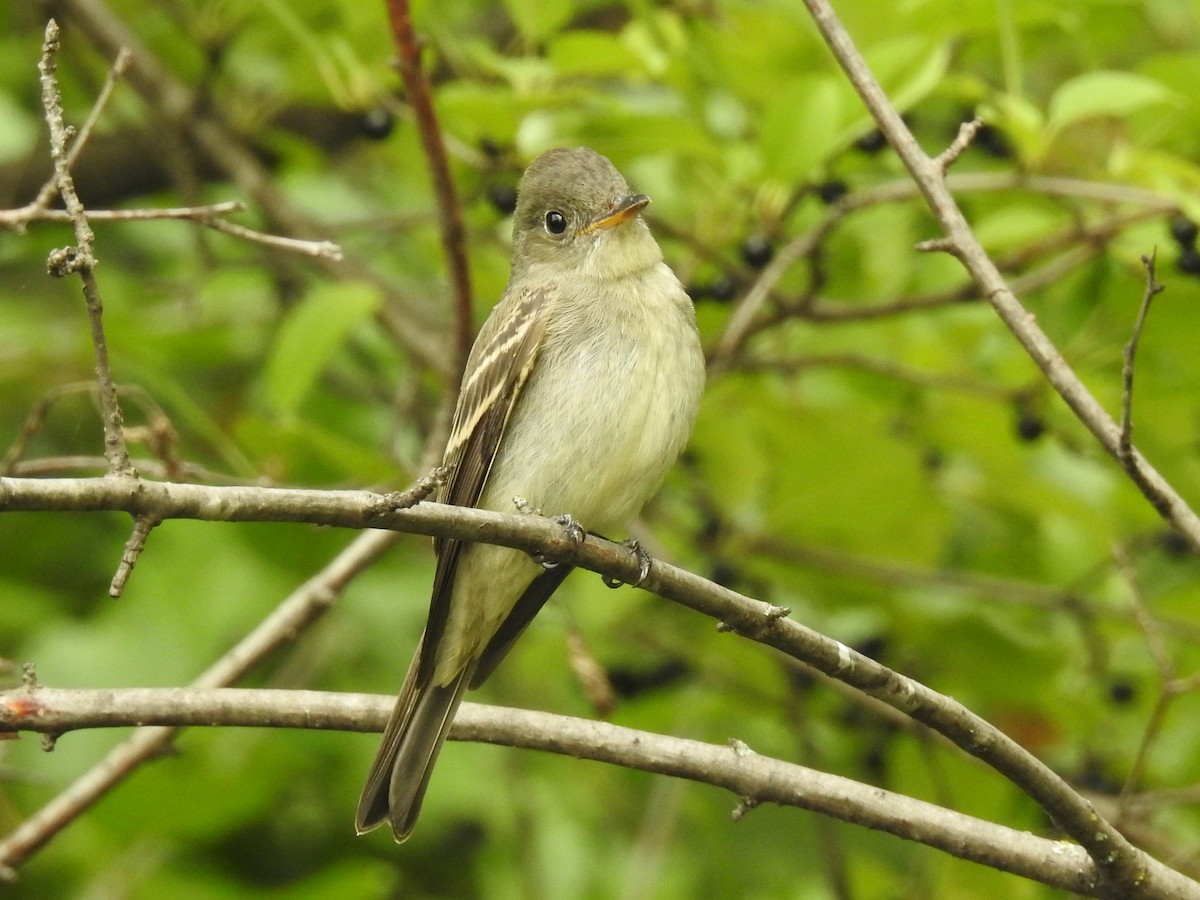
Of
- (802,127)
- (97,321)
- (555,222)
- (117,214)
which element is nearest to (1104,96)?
(802,127)

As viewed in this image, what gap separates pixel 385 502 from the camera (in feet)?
8.85

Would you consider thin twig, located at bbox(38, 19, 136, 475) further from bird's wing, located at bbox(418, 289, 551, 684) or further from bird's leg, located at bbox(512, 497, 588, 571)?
bird's wing, located at bbox(418, 289, 551, 684)

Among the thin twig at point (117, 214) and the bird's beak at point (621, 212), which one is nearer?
the thin twig at point (117, 214)

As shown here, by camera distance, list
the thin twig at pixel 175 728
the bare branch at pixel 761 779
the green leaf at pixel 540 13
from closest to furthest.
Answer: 1. the bare branch at pixel 761 779
2. the thin twig at pixel 175 728
3. the green leaf at pixel 540 13

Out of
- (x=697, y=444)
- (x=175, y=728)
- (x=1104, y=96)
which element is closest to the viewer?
(x=175, y=728)

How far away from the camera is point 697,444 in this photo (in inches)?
218

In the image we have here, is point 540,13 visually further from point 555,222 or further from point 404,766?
point 404,766

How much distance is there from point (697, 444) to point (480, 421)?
1289 mm

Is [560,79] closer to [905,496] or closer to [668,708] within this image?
[905,496]

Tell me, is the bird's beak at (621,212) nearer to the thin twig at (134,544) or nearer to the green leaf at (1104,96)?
the green leaf at (1104,96)

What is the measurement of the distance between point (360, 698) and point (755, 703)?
237 cm

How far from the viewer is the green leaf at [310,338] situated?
4777 millimetres

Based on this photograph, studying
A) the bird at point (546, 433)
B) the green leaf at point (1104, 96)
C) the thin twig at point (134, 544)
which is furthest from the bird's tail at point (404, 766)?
the green leaf at point (1104, 96)

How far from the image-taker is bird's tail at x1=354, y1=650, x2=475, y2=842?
400 centimetres
